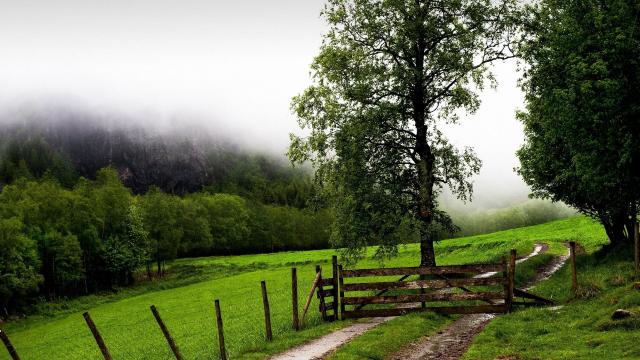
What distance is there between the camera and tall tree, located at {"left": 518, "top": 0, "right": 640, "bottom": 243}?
26.2 m

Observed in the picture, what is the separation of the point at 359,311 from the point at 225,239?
13412 centimetres

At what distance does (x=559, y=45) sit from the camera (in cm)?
3006

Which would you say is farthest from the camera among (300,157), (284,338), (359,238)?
(300,157)

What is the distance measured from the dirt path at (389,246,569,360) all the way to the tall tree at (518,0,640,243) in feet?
36.4

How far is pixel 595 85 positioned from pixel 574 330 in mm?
13972

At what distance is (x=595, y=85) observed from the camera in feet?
87.0

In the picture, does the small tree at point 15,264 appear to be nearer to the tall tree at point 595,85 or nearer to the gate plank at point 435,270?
the gate plank at point 435,270

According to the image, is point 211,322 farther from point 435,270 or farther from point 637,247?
point 637,247

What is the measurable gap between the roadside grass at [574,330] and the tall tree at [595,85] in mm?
6172

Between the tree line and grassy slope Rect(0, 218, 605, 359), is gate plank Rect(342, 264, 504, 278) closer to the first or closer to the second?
grassy slope Rect(0, 218, 605, 359)

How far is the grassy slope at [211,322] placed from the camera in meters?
23.3

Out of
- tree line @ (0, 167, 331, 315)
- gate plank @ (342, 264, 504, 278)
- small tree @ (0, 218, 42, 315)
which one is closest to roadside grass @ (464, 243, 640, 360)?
gate plank @ (342, 264, 504, 278)

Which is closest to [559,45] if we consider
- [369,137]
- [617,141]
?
[617,141]

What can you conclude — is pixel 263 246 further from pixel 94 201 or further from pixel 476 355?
pixel 476 355
